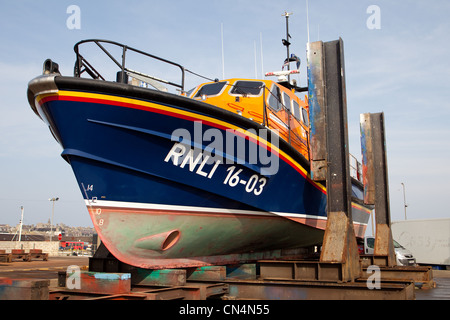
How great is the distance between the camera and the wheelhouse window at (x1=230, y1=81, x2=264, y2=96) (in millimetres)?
6520

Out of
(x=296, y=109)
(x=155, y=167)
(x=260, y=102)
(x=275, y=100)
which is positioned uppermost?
(x=296, y=109)

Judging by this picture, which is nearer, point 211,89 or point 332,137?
point 332,137

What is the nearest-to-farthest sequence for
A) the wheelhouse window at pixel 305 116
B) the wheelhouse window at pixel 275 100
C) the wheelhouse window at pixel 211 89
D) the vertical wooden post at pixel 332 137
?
the vertical wooden post at pixel 332 137 → the wheelhouse window at pixel 275 100 → the wheelhouse window at pixel 211 89 → the wheelhouse window at pixel 305 116

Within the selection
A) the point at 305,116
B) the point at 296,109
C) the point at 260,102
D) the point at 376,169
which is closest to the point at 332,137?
the point at 260,102

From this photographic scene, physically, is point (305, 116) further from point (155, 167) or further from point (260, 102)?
point (155, 167)

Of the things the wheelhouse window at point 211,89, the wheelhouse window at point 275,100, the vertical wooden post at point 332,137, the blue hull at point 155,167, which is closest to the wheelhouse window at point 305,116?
the wheelhouse window at point 275,100

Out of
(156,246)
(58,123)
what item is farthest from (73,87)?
(156,246)

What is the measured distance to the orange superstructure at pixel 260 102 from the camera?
6.10 m

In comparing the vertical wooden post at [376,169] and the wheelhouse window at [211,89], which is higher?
the wheelhouse window at [211,89]

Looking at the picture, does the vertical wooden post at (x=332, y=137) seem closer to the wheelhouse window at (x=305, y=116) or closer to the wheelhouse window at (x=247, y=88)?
the wheelhouse window at (x=247, y=88)

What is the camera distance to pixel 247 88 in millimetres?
6637

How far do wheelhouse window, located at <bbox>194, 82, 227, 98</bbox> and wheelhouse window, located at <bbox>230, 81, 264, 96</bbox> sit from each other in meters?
0.25

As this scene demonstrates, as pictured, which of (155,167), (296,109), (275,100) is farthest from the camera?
(296,109)

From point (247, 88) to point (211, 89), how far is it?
2.10 ft
